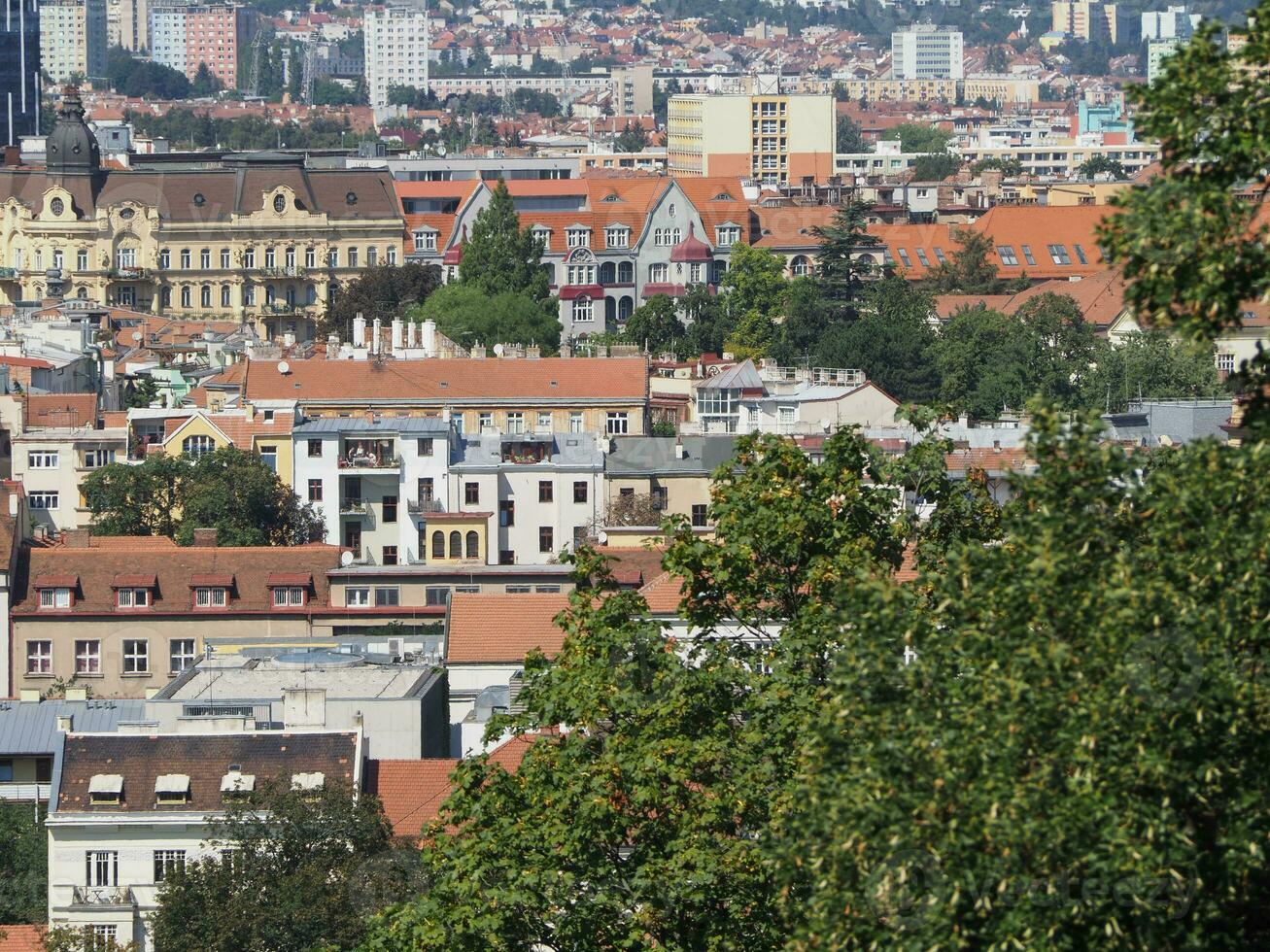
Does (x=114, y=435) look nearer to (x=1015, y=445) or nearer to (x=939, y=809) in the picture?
(x=1015, y=445)

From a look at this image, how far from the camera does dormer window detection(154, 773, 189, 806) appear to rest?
3556cm

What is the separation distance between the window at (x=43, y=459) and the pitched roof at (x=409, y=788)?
3079 centimetres

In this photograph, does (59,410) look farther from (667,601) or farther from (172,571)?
(667,601)

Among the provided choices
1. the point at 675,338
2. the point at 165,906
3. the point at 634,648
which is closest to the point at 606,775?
the point at 634,648

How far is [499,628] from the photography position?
45.8 m

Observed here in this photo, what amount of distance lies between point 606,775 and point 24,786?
20.6 meters

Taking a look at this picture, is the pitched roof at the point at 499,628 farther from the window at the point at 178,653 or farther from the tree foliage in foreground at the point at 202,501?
the tree foliage in foreground at the point at 202,501

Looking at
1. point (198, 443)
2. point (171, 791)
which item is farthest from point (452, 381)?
point (171, 791)

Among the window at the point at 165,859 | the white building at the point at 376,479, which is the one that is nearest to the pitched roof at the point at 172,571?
the white building at the point at 376,479

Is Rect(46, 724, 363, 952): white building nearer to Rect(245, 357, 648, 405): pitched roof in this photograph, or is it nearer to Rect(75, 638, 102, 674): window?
Rect(75, 638, 102, 674): window

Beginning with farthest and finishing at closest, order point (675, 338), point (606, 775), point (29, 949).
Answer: point (675, 338) < point (29, 949) < point (606, 775)

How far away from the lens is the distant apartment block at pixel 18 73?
17388cm

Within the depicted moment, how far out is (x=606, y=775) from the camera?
21281mm

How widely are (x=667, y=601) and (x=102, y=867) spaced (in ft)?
38.9
